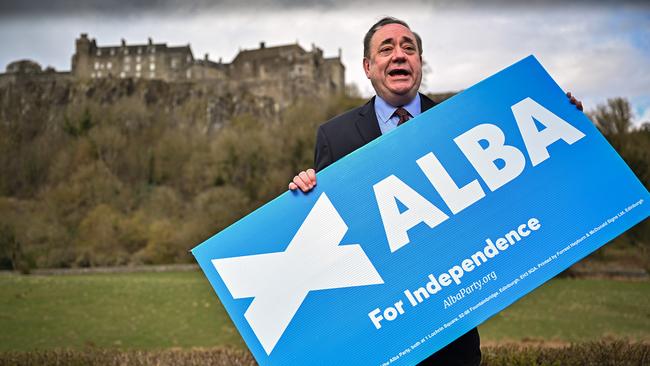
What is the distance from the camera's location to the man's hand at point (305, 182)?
264 cm

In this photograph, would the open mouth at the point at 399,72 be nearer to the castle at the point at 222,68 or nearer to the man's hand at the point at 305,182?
the man's hand at the point at 305,182

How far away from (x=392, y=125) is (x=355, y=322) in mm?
1006

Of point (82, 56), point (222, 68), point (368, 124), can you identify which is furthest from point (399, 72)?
point (82, 56)

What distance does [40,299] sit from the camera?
51.5 ft

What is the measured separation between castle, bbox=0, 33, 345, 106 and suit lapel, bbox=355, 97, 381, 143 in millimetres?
73555

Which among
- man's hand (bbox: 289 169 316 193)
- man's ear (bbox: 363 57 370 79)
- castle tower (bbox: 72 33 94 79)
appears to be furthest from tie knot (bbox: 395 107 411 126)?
castle tower (bbox: 72 33 94 79)

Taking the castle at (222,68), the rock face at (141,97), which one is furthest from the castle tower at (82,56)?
the rock face at (141,97)

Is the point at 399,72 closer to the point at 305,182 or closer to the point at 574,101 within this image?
the point at 305,182

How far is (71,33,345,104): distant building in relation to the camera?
8256 cm

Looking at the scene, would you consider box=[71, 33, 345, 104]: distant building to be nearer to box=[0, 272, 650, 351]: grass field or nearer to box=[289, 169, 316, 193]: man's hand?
box=[0, 272, 650, 351]: grass field

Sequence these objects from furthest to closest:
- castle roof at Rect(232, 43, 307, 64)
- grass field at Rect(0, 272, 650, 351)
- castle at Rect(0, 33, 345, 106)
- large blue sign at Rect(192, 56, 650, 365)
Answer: castle roof at Rect(232, 43, 307, 64) → castle at Rect(0, 33, 345, 106) → grass field at Rect(0, 272, 650, 351) → large blue sign at Rect(192, 56, 650, 365)

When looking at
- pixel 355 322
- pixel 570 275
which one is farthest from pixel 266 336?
pixel 570 275

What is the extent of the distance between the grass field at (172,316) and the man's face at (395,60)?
943cm

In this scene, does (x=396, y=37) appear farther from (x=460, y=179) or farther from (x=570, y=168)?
(x=570, y=168)
